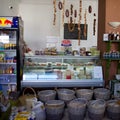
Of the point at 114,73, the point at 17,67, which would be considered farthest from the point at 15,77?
the point at 114,73

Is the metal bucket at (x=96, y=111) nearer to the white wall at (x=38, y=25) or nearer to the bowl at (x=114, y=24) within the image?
the bowl at (x=114, y=24)

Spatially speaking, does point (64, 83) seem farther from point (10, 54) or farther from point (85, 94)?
point (10, 54)

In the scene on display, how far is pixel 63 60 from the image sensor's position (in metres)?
4.79

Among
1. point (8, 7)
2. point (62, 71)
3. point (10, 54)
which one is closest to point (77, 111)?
point (62, 71)

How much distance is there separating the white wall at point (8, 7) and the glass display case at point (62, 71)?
302 cm

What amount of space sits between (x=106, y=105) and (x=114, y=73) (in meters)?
2.17

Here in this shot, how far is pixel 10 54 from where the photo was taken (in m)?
5.38

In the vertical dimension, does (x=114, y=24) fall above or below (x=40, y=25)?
below

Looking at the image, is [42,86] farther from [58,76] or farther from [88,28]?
[88,28]

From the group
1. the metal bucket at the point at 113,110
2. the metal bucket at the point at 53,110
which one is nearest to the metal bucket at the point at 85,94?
the metal bucket at the point at 113,110

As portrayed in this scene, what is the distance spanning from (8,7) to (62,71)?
3.91 metres

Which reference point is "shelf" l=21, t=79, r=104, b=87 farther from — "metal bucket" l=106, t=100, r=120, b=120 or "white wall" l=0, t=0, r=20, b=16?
"white wall" l=0, t=0, r=20, b=16

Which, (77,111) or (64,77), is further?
(64,77)

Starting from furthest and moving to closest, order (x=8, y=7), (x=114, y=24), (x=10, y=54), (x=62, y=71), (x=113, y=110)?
(x=8, y=7) → (x=10, y=54) → (x=62, y=71) → (x=114, y=24) → (x=113, y=110)
